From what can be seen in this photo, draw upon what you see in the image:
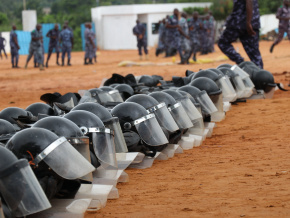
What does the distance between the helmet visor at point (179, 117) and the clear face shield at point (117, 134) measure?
1.31 meters

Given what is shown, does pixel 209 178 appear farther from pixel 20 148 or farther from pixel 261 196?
pixel 20 148

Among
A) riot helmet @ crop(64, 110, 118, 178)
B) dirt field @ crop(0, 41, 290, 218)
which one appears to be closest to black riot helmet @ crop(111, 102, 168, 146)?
dirt field @ crop(0, 41, 290, 218)

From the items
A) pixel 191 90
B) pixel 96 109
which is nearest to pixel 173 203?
pixel 96 109

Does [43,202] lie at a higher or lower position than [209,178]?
higher

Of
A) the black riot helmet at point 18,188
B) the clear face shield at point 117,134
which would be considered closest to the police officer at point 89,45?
the clear face shield at point 117,134

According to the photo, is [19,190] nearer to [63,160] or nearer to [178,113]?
[63,160]

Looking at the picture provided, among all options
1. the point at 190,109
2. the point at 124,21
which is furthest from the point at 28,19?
the point at 190,109

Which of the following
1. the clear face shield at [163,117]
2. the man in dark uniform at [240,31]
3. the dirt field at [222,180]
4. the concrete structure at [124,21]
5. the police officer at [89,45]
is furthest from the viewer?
the concrete structure at [124,21]

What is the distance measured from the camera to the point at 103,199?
433cm

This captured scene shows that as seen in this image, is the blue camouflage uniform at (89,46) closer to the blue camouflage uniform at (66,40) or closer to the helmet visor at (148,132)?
the blue camouflage uniform at (66,40)

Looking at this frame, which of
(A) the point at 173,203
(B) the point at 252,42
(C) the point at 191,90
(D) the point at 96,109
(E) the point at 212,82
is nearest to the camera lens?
(A) the point at 173,203

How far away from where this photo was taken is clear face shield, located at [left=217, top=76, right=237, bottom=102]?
909 cm

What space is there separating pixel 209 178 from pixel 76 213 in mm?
1558

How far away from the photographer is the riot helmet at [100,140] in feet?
15.7
